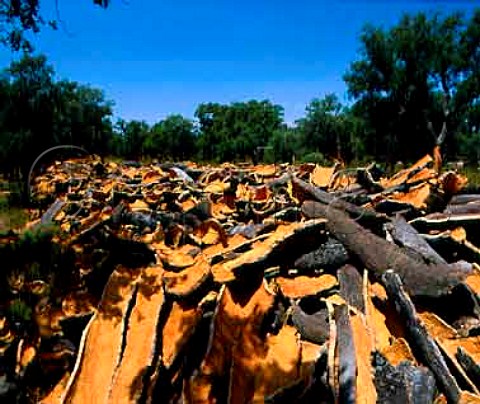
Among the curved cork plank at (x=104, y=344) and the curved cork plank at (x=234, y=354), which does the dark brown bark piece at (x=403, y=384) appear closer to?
the curved cork plank at (x=234, y=354)

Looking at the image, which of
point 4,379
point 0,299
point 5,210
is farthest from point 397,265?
point 5,210

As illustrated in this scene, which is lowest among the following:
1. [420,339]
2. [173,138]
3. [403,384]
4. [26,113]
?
[403,384]

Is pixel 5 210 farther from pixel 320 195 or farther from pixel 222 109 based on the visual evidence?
pixel 222 109

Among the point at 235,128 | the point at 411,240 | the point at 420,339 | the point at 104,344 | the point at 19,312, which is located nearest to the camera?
the point at 420,339

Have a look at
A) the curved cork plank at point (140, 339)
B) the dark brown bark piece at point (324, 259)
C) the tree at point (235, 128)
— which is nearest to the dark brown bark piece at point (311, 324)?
the dark brown bark piece at point (324, 259)

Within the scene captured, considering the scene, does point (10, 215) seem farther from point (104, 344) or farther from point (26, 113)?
point (104, 344)

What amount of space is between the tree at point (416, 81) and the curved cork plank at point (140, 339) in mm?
21783

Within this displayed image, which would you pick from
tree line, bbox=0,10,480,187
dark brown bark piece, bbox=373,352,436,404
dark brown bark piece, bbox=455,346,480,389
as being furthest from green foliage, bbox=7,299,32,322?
tree line, bbox=0,10,480,187

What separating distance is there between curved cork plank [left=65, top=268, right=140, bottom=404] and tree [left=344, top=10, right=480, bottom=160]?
21.9 metres

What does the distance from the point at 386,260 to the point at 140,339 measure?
71.3 inches

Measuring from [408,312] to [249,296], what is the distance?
1021 millimetres

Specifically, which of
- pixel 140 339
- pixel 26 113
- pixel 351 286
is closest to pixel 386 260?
pixel 351 286

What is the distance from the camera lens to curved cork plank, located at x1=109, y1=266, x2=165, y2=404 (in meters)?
2.32

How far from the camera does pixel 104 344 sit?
2.68 m
